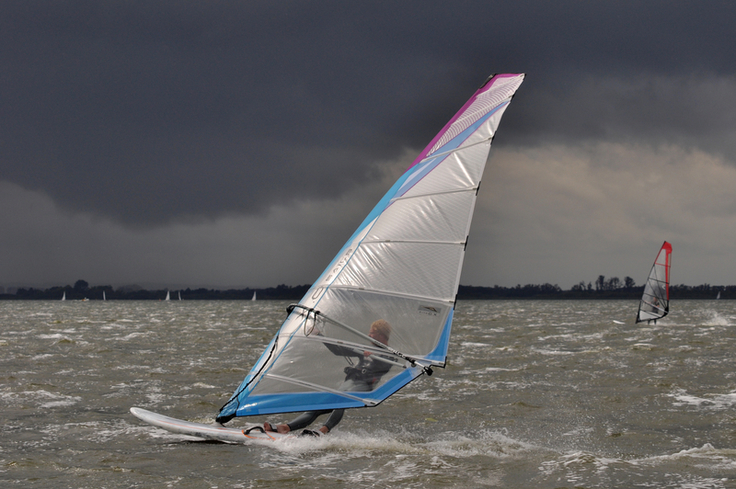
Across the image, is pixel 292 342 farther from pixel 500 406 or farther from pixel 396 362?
pixel 500 406

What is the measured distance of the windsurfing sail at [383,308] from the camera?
6.96m

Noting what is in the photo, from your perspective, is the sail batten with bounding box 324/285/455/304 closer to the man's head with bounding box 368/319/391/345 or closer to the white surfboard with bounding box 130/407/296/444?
the man's head with bounding box 368/319/391/345

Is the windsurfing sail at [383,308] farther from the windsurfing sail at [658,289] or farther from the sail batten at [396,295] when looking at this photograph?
the windsurfing sail at [658,289]

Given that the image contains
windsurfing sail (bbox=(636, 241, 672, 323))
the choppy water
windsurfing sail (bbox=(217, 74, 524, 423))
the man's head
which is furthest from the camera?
windsurfing sail (bbox=(636, 241, 672, 323))

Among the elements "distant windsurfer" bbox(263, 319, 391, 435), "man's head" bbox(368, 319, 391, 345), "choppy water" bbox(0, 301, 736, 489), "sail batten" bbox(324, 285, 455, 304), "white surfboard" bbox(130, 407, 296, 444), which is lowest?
"choppy water" bbox(0, 301, 736, 489)

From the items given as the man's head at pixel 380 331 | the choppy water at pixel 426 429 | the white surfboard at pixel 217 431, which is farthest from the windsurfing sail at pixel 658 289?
the white surfboard at pixel 217 431

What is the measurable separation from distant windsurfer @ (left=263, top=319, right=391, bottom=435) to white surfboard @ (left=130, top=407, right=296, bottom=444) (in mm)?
119

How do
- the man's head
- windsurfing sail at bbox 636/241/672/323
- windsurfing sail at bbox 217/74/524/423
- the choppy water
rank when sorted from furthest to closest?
windsurfing sail at bbox 636/241/672/323, the man's head, windsurfing sail at bbox 217/74/524/423, the choppy water

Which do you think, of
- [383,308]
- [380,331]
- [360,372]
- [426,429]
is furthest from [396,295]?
[426,429]

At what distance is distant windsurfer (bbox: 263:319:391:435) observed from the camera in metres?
6.99

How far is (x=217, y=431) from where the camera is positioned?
7109 mm

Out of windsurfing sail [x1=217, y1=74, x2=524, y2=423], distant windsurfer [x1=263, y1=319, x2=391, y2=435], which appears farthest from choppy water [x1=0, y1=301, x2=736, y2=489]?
windsurfing sail [x1=217, y1=74, x2=524, y2=423]

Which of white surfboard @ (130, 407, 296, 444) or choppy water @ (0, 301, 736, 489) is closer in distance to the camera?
choppy water @ (0, 301, 736, 489)

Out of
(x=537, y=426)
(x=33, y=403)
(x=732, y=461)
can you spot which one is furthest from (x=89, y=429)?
(x=732, y=461)
